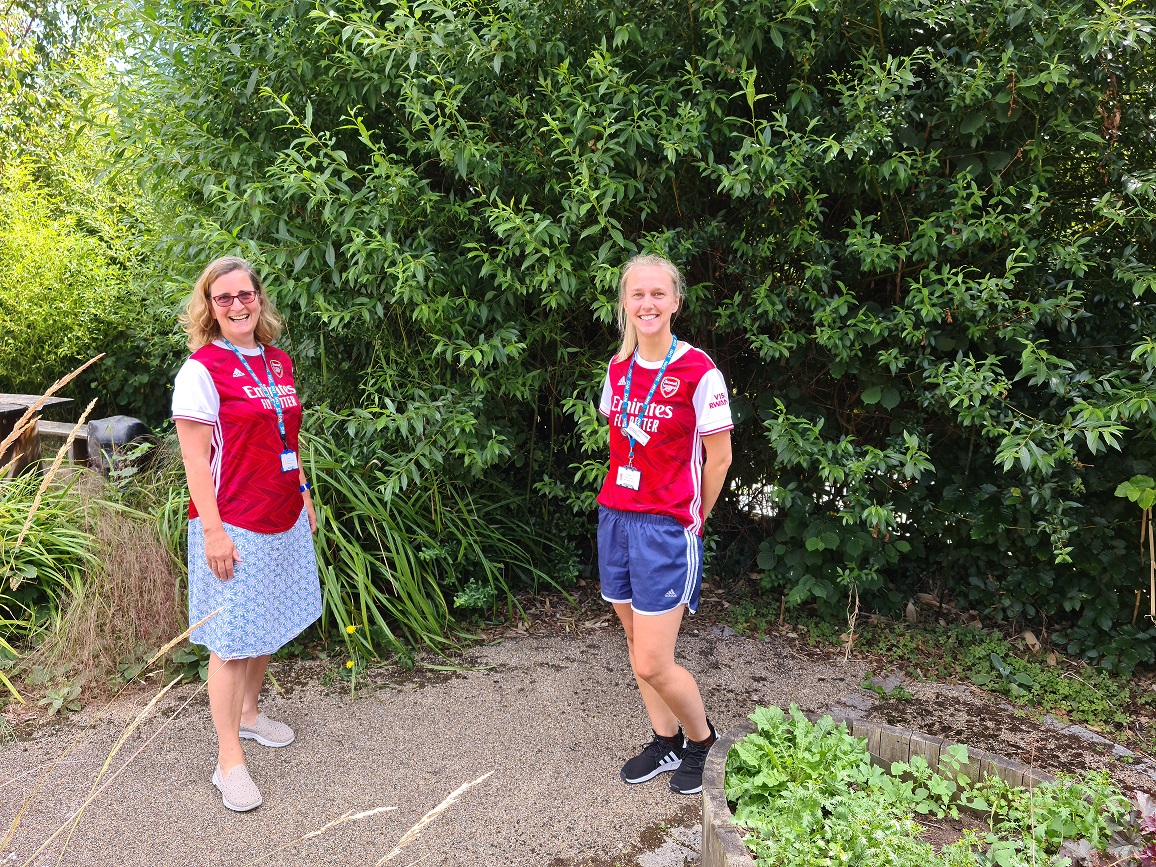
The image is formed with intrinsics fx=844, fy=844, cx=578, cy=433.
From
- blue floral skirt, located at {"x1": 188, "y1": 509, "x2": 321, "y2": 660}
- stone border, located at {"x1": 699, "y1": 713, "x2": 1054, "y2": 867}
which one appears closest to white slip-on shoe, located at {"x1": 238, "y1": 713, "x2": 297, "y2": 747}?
blue floral skirt, located at {"x1": 188, "y1": 509, "x2": 321, "y2": 660}

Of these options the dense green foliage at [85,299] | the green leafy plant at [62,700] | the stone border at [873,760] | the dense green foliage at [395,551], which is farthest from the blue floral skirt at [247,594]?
the dense green foliage at [85,299]

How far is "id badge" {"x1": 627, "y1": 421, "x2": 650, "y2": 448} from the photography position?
2.83 metres

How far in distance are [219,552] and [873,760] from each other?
224 cm

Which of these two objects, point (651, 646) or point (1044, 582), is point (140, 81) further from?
point (1044, 582)

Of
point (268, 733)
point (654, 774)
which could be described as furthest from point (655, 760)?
point (268, 733)

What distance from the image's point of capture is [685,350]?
2.82m

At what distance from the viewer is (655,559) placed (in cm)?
279

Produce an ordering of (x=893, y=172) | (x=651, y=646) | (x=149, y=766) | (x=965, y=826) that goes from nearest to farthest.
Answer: (x=965, y=826), (x=651, y=646), (x=149, y=766), (x=893, y=172)

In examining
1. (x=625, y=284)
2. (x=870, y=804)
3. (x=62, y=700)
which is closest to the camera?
(x=870, y=804)

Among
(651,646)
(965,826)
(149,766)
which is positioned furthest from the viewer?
(149,766)

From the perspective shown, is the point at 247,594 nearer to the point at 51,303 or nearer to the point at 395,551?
the point at 395,551

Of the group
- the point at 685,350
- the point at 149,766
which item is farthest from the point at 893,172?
the point at 149,766

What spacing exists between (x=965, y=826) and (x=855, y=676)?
1.46 metres

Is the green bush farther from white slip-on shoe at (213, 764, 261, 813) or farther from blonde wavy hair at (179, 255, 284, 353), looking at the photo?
white slip-on shoe at (213, 764, 261, 813)
